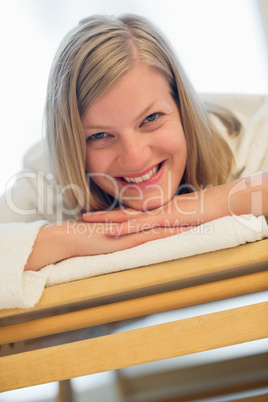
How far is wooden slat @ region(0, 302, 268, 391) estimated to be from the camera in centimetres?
57

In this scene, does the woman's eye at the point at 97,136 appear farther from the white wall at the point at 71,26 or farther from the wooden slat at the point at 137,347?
the white wall at the point at 71,26

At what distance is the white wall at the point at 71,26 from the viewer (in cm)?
125

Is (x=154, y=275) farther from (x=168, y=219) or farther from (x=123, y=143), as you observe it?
(x=123, y=143)

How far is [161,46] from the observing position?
0.82m

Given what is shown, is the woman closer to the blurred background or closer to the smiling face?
the smiling face

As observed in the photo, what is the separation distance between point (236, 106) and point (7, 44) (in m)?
0.66

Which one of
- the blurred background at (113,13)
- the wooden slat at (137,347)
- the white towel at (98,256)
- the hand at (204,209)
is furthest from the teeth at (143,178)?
the blurred background at (113,13)

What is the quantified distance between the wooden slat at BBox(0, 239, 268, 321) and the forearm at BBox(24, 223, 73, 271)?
62 millimetres

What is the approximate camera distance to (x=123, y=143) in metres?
0.77

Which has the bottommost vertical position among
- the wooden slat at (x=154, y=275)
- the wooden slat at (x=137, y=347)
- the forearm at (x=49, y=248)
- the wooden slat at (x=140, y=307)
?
the wooden slat at (x=137, y=347)

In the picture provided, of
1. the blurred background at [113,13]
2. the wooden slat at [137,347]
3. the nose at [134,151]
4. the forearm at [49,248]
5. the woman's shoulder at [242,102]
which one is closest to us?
the wooden slat at [137,347]

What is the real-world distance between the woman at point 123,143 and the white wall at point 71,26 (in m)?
0.46

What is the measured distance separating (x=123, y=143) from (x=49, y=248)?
226 millimetres

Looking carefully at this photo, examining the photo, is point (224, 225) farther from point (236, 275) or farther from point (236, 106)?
point (236, 106)
